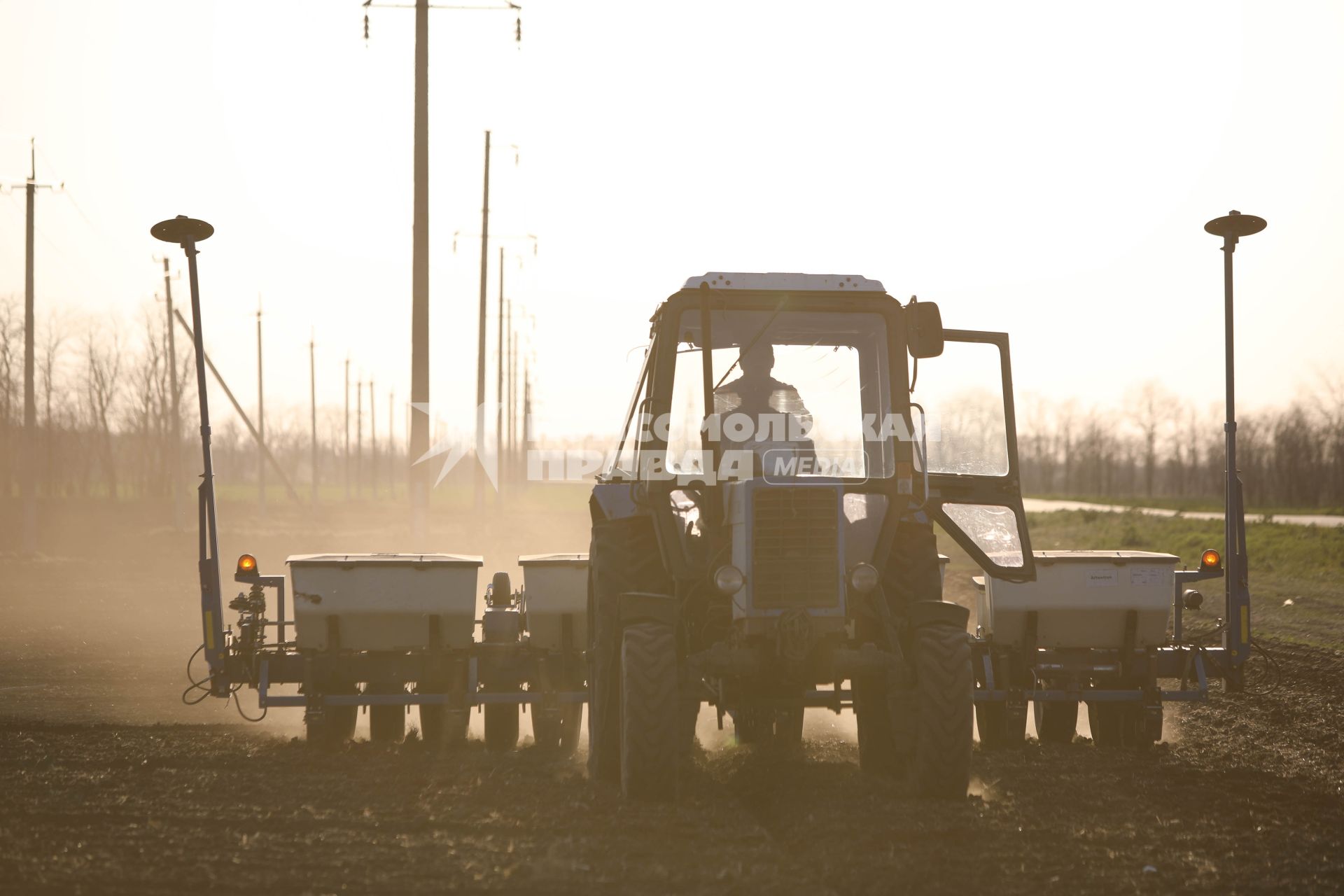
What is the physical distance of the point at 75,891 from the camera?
6.24 m

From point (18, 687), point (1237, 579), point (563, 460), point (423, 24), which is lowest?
point (18, 687)

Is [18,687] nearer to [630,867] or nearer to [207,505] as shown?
[207,505]

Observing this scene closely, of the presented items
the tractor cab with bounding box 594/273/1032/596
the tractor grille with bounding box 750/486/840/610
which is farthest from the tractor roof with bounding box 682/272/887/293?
the tractor grille with bounding box 750/486/840/610

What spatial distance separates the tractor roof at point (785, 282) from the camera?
28.8 ft

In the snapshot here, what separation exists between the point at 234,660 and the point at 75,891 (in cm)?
454

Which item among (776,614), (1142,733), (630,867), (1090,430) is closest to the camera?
(630,867)

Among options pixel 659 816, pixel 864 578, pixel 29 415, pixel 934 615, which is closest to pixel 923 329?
pixel 864 578

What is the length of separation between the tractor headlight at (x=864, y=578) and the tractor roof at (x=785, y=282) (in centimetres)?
184

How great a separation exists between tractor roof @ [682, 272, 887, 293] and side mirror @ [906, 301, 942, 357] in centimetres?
71

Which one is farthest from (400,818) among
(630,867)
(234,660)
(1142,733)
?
(1142,733)

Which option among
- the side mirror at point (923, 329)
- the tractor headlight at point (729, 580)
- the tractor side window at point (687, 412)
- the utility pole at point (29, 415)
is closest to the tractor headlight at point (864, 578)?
the tractor headlight at point (729, 580)

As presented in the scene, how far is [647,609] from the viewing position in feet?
25.9

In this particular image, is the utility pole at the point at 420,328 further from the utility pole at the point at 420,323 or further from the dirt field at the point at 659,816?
the dirt field at the point at 659,816

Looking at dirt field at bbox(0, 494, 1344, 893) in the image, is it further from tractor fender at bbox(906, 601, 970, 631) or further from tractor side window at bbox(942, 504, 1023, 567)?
tractor side window at bbox(942, 504, 1023, 567)
